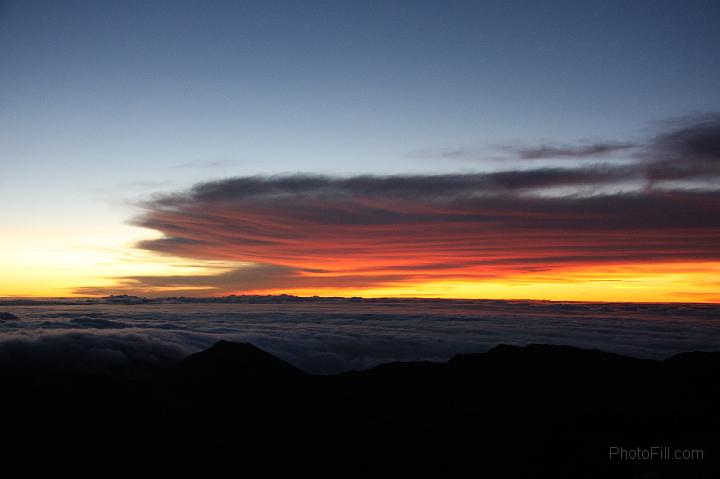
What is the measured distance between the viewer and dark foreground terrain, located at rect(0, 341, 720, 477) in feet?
131

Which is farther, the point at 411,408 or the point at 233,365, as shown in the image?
the point at 233,365

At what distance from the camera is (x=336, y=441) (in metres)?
48.3

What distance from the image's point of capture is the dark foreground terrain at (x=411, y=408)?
131ft

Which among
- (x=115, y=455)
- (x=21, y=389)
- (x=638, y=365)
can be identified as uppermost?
(x=638, y=365)

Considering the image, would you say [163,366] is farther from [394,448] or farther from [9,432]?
[394,448]

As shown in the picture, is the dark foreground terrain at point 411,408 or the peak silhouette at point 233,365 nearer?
the dark foreground terrain at point 411,408

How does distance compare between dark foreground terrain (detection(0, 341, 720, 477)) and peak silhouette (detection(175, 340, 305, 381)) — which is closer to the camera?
dark foreground terrain (detection(0, 341, 720, 477))

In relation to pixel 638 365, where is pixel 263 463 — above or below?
below

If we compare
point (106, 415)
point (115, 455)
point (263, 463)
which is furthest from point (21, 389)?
point (263, 463)

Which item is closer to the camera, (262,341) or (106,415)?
(106,415)

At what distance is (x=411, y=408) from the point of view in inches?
2156

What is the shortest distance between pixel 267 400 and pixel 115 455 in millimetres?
18810

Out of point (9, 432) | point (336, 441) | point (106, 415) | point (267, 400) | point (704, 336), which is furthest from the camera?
point (704, 336)

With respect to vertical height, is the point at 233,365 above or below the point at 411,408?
above
